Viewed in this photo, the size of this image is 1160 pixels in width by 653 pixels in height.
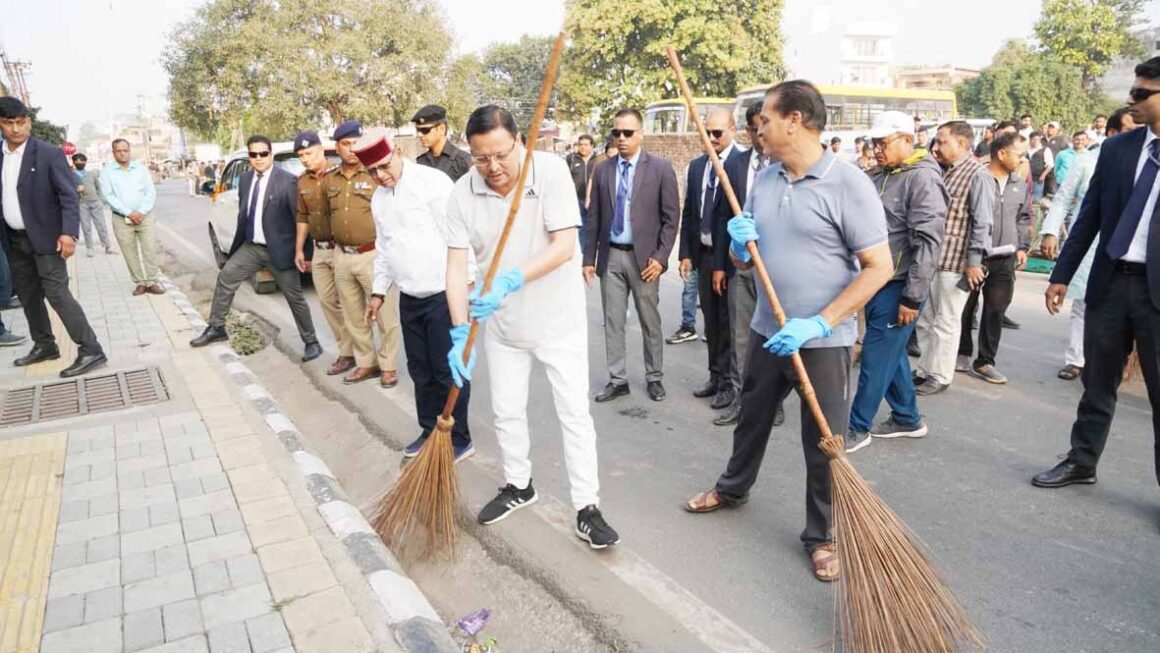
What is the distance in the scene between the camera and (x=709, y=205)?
5062 millimetres

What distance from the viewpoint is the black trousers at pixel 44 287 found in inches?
219

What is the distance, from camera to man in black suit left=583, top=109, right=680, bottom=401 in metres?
4.96

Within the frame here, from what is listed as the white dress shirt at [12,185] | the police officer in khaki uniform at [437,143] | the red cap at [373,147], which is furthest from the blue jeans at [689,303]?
the white dress shirt at [12,185]

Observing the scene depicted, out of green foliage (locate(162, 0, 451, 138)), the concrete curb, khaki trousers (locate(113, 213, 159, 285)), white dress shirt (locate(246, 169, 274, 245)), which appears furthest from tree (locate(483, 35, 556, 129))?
the concrete curb

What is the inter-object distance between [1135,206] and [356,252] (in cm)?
476

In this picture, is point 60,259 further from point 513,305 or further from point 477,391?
point 513,305

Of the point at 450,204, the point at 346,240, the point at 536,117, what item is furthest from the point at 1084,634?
the point at 346,240

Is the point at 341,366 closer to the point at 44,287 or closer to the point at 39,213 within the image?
the point at 44,287

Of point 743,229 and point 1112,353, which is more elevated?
point 743,229

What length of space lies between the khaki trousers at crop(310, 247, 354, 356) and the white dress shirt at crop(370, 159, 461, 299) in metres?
1.15

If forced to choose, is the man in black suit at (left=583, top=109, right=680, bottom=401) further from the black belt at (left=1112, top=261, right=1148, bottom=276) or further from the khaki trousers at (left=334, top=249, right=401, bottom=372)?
the black belt at (left=1112, top=261, right=1148, bottom=276)

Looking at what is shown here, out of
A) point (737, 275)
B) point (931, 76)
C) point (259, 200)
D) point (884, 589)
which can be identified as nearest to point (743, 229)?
point (884, 589)

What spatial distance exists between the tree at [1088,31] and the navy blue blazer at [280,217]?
41785 millimetres

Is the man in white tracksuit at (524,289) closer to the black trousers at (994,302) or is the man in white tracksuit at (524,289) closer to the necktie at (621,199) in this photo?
the necktie at (621,199)
